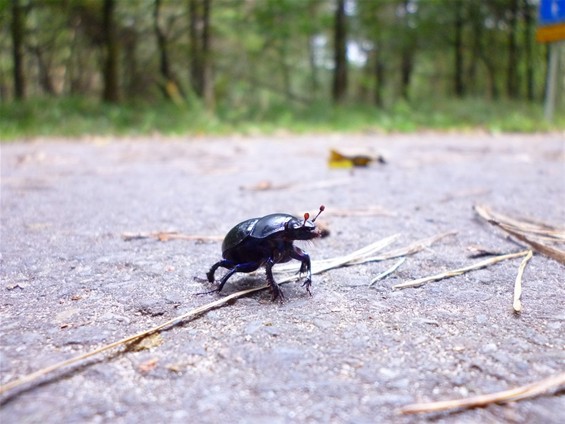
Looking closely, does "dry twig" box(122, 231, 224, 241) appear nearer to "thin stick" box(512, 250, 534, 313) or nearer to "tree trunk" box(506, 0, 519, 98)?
"thin stick" box(512, 250, 534, 313)

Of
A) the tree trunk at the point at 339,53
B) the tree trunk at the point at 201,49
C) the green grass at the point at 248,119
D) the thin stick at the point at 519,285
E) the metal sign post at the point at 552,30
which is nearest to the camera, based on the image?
the thin stick at the point at 519,285

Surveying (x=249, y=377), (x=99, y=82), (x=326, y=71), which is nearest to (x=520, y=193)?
(x=249, y=377)

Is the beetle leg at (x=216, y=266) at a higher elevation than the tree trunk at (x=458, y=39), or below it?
below

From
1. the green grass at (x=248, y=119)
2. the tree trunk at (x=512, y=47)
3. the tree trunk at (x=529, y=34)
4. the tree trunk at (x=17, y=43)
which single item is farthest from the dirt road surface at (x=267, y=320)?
the tree trunk at (x=529, y=34)

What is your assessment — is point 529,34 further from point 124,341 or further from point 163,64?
point 124,341

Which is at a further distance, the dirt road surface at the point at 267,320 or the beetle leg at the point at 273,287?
the beetle leg at the point at 273,287

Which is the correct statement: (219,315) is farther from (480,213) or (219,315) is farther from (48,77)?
(48,77)

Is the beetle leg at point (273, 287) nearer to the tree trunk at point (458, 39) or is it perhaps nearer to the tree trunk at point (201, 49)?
the tree trunk at point (201, 49)
